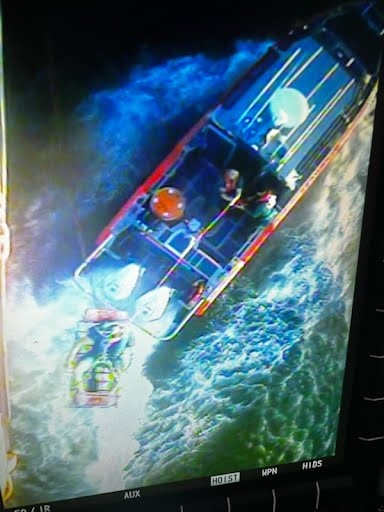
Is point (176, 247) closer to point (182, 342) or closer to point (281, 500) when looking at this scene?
point (182, 342)

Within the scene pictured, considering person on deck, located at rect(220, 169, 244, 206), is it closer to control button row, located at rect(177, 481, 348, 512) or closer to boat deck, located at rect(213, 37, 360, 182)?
boat deck, located at rect(213, 37, 360, 182)

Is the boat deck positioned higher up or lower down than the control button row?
higher up

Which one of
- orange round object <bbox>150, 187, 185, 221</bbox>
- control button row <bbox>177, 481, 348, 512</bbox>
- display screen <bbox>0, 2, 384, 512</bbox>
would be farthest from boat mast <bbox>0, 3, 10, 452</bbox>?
control button row <bbox>177, 481, 348, 512</bbox>

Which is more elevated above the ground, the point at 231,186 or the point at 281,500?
the point at 231,186

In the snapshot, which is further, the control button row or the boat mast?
the control button row

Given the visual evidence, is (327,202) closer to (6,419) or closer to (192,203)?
(192,203)

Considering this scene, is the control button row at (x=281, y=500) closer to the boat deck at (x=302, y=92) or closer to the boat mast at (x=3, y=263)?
the boat mast at (x=3, y=263)

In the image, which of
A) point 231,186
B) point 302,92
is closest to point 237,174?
point 231,186

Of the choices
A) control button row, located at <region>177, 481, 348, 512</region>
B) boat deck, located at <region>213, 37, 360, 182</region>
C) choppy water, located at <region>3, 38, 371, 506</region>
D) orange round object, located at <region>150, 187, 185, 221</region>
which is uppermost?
boat deck, located at <region>213, 37, 360, 182</region>

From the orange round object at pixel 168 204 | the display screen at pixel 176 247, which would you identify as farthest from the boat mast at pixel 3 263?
the orange round object at pixel 168 204
